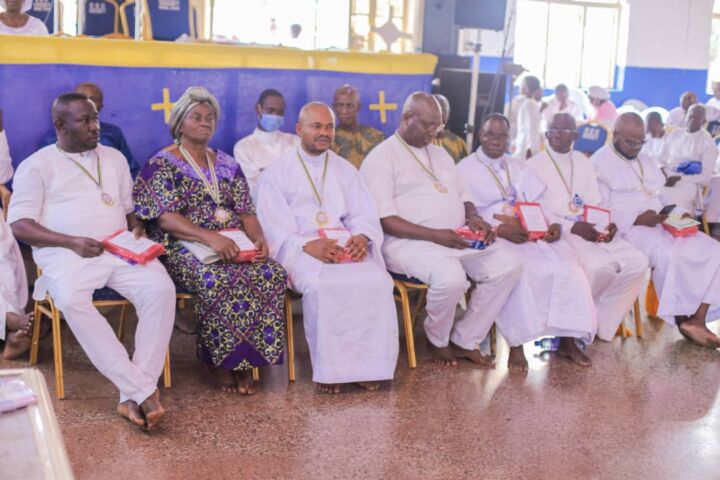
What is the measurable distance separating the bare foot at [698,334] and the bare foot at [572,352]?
86 centimetres

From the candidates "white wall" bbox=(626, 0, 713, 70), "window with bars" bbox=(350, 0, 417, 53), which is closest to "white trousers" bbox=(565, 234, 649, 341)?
"window with bars" bbox=(350, 0, 417, 53)

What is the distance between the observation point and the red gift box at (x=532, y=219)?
5.38 m

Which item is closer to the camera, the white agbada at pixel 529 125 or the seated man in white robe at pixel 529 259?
the seated man in white robe at pixel 529 259

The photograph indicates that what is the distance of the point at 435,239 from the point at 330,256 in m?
0.70

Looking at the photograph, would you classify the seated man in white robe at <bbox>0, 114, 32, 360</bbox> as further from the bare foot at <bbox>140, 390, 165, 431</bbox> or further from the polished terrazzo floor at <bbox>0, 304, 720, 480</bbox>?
the bare foot at <bbox>140, 390, 165, 431</bbox>

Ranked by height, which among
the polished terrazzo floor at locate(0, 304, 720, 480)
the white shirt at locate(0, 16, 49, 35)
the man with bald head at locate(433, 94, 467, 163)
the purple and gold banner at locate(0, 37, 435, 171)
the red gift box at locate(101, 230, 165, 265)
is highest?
the white shirt at locate(0, 16, 49, 35)

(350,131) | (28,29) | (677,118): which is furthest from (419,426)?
(677,118)

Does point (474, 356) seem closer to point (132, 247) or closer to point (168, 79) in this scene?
point (132, 247)

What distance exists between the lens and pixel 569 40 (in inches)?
697

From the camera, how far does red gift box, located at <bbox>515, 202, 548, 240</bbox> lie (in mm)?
5383

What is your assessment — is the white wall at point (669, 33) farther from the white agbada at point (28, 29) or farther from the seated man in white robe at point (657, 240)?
the white agbada at point (28, 29)

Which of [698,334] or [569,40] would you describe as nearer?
[698,334]

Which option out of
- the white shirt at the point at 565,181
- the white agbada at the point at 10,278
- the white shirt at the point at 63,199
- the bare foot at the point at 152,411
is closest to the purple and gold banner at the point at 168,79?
the white agbada at the point at 10,278

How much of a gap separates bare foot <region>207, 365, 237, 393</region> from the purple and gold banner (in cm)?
181
